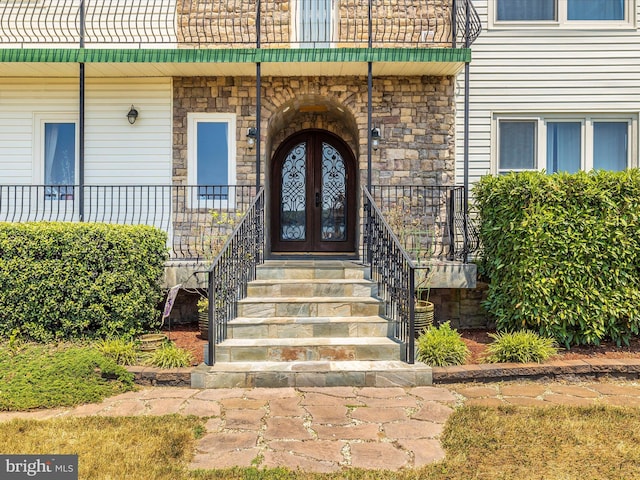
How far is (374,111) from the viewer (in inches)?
298

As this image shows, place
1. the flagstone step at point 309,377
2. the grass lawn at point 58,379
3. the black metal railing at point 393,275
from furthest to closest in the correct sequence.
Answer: the black metal railing at point 393,275 < the flagstone step at point 309,377 < the grass lawn at point 58,379

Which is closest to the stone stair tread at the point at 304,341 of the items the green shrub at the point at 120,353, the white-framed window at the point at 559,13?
the green shrub at the point at 120,353

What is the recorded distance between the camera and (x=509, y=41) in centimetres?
752

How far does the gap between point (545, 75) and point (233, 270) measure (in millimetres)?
6039

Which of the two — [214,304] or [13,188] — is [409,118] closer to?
[214,304]

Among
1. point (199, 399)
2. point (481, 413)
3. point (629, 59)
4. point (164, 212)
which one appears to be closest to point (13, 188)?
point (164, 212)

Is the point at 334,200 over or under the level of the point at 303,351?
over

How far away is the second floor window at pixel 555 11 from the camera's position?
24.8 feet

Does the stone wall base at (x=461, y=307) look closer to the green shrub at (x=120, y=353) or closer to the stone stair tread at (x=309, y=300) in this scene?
the stone stair tread at (x=309, y=300)

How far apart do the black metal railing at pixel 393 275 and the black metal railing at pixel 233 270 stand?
1506 mm

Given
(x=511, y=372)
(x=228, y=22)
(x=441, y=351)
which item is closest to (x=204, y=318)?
(x=441, y=351)

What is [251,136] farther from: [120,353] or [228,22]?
[120,353]

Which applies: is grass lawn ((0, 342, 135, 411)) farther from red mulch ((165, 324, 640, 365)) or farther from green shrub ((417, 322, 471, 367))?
green shrub ((417, 322, 471, 367))

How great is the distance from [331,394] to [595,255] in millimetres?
3432
